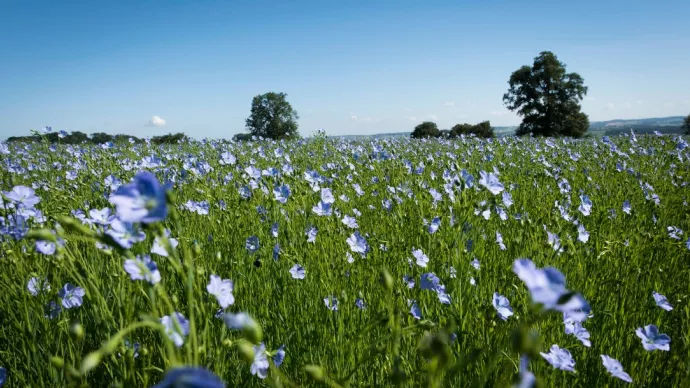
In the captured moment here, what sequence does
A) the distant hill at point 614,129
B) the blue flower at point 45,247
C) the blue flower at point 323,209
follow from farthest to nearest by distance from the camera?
the distant hill at point 614,129 → the blue flower at point 323,209 → the blue flower at point 45,247

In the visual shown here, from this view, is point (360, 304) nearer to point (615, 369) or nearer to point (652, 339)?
point (615, 369)

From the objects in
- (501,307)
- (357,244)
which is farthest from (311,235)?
(501,307)

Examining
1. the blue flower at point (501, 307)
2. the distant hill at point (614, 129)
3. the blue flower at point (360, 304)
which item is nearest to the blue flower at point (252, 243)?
the blue flower at point (360, 304)

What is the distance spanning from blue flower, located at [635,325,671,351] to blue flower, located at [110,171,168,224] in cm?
184

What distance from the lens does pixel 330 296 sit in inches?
74.4

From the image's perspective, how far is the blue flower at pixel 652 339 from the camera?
163 cm

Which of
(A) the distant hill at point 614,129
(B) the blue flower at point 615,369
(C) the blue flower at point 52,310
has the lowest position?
(B) the blue flower at point 615,369

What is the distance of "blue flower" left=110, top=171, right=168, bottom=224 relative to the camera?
813mm

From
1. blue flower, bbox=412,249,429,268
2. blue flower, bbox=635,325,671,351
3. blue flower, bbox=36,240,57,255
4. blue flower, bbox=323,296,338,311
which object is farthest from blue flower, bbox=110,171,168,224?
blue flower, bbox=635,325,671,351

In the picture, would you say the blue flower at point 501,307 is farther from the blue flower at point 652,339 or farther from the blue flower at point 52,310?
the blue flower at point 52,310

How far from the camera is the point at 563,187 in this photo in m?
4.25

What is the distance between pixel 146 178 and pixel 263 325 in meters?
1.39

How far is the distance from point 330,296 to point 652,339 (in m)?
1.36

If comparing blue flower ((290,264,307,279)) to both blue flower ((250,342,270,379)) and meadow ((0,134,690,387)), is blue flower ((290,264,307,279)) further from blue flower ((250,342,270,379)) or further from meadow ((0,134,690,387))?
blue flower ((250,342,270,379))
